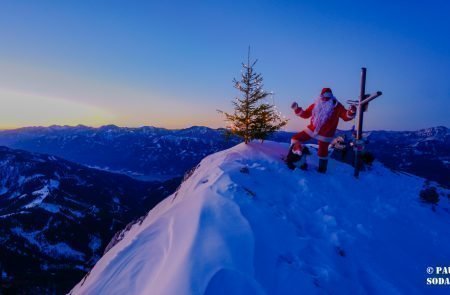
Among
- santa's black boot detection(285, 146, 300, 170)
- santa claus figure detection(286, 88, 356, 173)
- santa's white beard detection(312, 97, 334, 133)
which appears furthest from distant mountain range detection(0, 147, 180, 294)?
santa's white beard detection(312, 97, 334, 133)

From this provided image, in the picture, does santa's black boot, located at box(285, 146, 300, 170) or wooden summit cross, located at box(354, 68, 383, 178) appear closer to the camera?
santa's black boot, located at box(285, 146, 300, 170)

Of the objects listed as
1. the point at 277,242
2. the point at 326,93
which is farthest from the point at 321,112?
the point at 277,242

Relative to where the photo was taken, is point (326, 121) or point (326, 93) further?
point (326, 93)

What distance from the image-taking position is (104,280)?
24.9 ft

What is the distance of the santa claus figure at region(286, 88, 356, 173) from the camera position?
1444 centimetres

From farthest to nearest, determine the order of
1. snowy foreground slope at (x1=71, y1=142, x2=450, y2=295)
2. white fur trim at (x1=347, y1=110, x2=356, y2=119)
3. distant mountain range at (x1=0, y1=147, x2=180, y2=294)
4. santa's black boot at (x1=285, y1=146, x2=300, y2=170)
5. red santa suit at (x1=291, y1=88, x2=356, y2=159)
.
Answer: distant mountain range at (x1=0, y1=147, x2=180, y2=294)
red santa suit at (x1=291, y1=88, x2=356, y2=159)
white fur trim at (x1=347, y1=110, x2=356, y2=119)
santa's black boot at (x1=285, y1=146, x2=300, y2=170)
snowy foreground slope at (x1=71, y1=142, x2=450, y2=295)

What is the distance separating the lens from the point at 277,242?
26.8 feet

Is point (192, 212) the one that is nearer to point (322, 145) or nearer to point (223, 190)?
point (223, 190)

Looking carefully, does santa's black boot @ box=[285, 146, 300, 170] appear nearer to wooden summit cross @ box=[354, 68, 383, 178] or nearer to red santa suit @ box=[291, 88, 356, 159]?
red santa suit @ box=[291, 88, 356, 159]

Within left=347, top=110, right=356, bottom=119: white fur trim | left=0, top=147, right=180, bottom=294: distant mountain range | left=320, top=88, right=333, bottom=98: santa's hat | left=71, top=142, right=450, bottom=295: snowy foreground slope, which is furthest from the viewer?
left=0, top=147, right=180, bottom=294: distant mountain range

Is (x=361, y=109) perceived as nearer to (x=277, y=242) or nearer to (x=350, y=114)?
(x=350, y=114)

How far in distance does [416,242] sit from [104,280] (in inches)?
369

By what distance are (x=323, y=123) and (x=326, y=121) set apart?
0.16m

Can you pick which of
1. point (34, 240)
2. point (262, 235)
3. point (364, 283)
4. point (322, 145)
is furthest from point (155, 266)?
point (34, 240)
